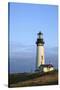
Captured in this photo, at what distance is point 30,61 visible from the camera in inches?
74.7

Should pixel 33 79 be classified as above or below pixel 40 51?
below

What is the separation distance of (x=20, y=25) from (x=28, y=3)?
0.22 m

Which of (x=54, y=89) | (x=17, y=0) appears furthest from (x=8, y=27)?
(x=54, y=89)

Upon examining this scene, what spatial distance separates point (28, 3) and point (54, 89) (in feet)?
2.74

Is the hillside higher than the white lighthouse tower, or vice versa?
the white lighthouse tower

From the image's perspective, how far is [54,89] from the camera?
1941 mm

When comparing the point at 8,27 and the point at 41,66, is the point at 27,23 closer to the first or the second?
the point at 8,27

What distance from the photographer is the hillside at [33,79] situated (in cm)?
186

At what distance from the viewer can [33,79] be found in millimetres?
1888

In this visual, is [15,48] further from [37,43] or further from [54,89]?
[54,89]

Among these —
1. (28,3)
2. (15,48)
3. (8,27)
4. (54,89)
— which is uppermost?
(28,3)

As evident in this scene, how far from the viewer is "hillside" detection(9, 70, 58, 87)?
1.86 meters

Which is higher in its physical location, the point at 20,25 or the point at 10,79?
the point at 20,25

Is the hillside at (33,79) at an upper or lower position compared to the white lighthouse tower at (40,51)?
lower
